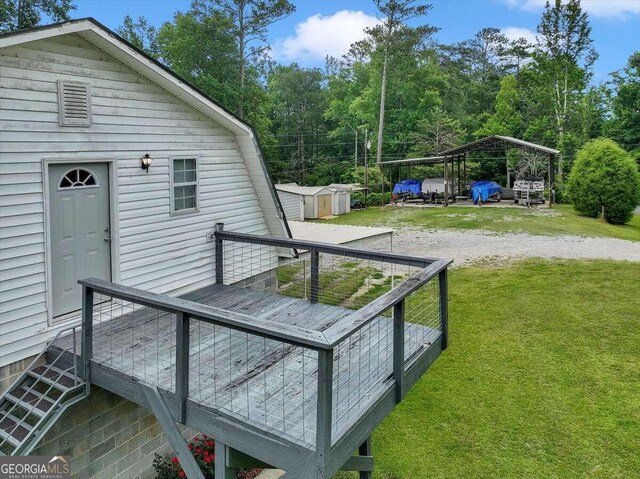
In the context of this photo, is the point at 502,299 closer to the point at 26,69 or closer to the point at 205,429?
the point at 205,429

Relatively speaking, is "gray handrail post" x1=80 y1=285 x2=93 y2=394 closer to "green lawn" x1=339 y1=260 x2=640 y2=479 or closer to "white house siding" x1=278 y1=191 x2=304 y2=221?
"green lawn" x1=339 y1=260 x2=640 y2=479

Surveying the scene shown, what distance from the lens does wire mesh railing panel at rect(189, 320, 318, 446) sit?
3.53 meters

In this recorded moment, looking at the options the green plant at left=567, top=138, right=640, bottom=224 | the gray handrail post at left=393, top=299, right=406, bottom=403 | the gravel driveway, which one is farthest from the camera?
the green plant at left=567, top=138, right=640, bottom=224

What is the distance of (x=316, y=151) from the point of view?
4678 cm

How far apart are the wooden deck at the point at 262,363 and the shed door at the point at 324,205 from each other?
65.8ft

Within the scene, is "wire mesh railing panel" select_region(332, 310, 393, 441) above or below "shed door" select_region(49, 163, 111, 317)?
below

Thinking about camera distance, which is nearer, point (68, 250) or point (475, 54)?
point (68, 250)

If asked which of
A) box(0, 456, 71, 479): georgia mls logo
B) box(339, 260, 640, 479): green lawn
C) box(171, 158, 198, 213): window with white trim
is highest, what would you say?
box(171, 158, 198, 213): window with white trim

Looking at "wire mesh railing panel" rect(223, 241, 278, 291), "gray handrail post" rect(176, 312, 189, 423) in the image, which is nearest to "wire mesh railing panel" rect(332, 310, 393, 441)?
"gray handrail post" rect(176, 312, 189, 423)

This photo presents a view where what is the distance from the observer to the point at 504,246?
16391 millimetres

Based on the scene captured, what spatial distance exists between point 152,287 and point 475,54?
52651mm

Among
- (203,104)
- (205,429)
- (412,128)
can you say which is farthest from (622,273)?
(412,128)

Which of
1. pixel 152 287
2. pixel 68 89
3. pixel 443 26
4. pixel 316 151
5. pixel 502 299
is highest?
pixel 443 26

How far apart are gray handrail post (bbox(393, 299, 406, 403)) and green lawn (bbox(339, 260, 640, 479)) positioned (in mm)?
2398
